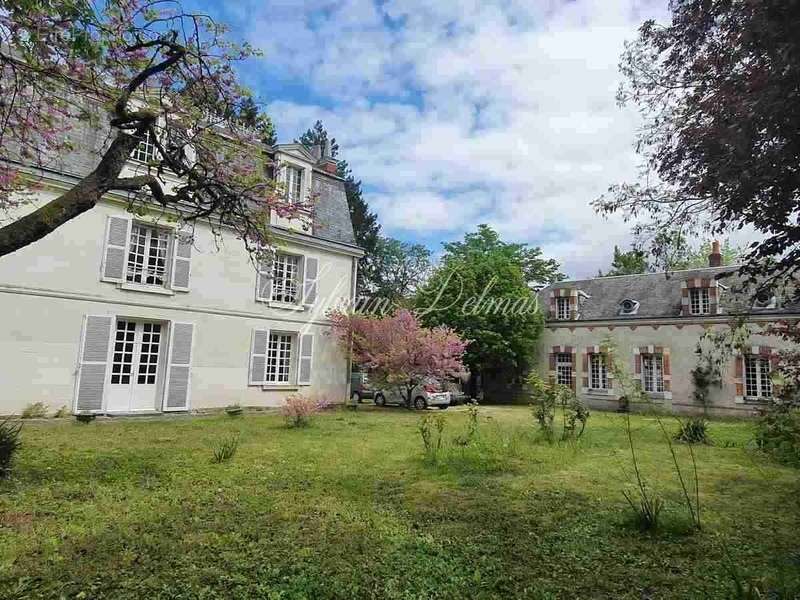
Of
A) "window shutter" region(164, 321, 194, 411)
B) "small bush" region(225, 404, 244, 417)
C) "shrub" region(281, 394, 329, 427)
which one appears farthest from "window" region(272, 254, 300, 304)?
"shrub" region(281, 394, 329, 427)

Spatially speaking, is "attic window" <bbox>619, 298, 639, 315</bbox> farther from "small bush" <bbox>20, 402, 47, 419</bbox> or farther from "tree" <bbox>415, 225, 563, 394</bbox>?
"small bush" <bbox>20, 402, 47, 419</bbox>

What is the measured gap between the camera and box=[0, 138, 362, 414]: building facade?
31.1 ft

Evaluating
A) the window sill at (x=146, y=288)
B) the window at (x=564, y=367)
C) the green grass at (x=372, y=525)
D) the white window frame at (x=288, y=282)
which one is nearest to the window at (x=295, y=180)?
the white window frame at (x=288, y=282)

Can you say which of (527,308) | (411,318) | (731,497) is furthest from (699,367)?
(731,497)

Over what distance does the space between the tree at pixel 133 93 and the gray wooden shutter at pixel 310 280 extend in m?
7.56

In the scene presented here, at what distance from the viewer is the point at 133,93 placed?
5.22 m

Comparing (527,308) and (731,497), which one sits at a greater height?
(527,308)

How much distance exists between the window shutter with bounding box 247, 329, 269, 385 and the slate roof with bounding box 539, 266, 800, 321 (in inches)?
503

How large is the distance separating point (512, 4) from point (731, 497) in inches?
240

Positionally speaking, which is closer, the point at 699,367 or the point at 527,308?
the point at 699,367

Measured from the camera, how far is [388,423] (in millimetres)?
11328

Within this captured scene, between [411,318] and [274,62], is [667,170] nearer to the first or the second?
[274,62]

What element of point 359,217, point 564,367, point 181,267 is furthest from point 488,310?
point 359,217

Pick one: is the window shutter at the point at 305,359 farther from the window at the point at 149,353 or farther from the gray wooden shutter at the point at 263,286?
the window at the point at 149,353
